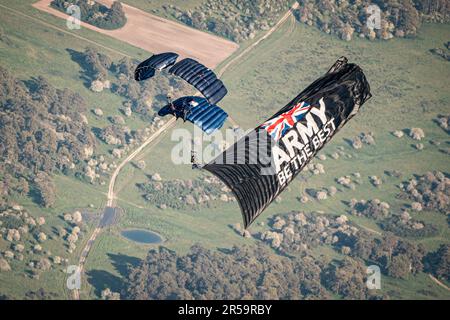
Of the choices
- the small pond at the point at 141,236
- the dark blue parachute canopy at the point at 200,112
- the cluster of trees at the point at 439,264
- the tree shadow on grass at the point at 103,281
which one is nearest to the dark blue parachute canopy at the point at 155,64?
the dark blue parachute canopy at the point at 200,112

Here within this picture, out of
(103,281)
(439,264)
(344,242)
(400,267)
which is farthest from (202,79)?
(439,264)

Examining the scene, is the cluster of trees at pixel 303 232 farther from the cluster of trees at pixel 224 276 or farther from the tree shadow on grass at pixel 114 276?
the tree shadow on grass at pixel 114 276

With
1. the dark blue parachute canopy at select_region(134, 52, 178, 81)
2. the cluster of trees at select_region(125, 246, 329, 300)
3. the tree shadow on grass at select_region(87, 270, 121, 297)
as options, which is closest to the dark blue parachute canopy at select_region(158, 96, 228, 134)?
the dark blue parachute canopy at select_region(134, 52, 178, 81)

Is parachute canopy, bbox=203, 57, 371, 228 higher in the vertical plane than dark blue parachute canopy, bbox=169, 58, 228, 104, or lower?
lower

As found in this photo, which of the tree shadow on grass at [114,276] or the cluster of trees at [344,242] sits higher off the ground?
the tree shadow on grass at [114,276]

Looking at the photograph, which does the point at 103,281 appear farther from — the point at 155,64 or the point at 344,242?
the point at 155,64

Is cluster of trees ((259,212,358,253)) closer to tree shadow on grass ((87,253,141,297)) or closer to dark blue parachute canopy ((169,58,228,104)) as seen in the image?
tree shadow on grass ((87,253,141,297))
